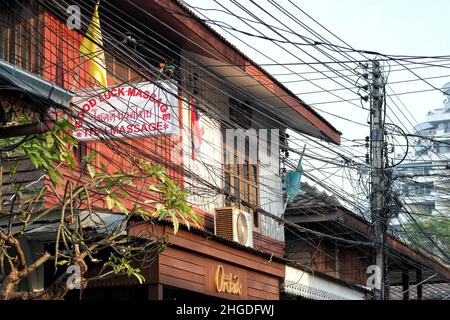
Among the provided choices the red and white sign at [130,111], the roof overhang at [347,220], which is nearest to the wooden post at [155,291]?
the red and white sign at [130,111]

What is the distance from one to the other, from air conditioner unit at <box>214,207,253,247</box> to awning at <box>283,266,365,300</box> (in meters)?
1.20

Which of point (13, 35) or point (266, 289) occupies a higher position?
point (13, 35)

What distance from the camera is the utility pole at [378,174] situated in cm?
1894

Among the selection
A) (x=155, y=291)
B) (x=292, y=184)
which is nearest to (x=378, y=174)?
(x=292, y=184)

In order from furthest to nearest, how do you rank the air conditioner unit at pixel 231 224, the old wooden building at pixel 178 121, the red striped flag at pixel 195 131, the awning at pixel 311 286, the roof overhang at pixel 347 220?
the roof overhang at pixel 347 220, the awning at pixel 311 286, the red striped flag at pixel 195 131, the air conditioner unit at pixel 231 224, the old wooden building at pixel 178 121

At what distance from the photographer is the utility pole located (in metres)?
18.9

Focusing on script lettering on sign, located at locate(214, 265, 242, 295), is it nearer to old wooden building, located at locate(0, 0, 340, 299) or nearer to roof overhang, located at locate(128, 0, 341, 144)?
old wooden building, located at locate(0, 0, 340, 299)

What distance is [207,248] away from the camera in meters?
14.3

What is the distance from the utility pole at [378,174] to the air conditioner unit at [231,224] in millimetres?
3341

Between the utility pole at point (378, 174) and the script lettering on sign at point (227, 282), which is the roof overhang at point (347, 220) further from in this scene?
the script lettering on sign at point (227, 282)

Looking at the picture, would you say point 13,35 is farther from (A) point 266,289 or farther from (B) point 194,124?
(A) point 266,289

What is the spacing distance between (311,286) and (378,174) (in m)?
2.82

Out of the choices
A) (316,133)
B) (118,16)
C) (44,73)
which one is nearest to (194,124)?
(118,16)

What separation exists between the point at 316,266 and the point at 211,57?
796cm
